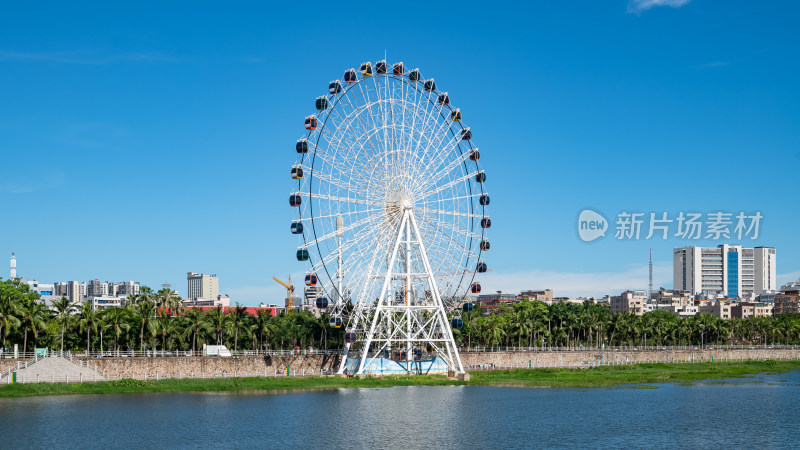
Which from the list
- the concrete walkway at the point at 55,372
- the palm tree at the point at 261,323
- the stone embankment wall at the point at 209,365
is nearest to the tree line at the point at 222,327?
the palm tree at the point at 261,323

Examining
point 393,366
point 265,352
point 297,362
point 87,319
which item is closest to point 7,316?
point 87,319

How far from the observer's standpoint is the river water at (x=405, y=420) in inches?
2677

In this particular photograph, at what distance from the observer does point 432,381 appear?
110m

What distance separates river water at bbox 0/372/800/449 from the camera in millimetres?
68000

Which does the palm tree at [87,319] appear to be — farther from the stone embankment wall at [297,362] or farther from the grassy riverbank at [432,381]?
the grassy riverbank at [432,381]

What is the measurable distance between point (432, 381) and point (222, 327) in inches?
1241

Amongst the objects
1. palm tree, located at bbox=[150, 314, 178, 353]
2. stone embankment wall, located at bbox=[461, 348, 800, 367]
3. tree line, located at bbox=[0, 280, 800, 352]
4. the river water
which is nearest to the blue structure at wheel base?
the river water

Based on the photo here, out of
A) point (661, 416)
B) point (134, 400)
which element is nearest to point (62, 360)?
point (134, 400)

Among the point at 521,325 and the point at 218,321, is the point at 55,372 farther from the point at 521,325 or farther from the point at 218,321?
the point at 521,325

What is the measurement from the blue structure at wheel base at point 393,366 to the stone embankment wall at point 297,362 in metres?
6.79

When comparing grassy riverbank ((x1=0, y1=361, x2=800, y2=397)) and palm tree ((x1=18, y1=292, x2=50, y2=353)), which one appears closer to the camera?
grassy riverbank ((x1=0, y1=361, x2=800, y2=397))

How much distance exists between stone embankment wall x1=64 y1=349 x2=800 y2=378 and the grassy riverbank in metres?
3.40

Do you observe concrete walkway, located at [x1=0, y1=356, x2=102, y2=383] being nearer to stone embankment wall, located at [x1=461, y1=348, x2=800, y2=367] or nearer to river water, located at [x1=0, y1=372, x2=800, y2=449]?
river water, located at [x1=0, y1=372, x2=800, y2=449]

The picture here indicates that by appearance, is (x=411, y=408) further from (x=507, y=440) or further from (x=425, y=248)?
(x=425, y=248)
